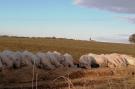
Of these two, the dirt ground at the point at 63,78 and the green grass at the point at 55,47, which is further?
the green grass at the point at 55,47

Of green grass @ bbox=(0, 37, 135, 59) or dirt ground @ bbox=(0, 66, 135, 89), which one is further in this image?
green grass @ bbox=(0, 37, 135, 59)

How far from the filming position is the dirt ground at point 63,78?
10.6 m

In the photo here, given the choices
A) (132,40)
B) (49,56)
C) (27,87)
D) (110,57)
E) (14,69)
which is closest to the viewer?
(27,87)

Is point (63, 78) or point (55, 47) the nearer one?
point (63, 78)

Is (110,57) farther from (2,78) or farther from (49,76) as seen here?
(2,78)

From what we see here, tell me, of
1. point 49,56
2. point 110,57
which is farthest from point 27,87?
point 110,57

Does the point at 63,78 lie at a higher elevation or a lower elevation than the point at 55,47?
lower

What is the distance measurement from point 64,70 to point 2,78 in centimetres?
230

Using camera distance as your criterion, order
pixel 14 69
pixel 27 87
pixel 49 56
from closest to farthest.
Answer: pixel 27 87 → pixel 14 69 → pixel 49 56

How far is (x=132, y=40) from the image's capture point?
50.6m

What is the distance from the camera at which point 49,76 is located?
40.7ft

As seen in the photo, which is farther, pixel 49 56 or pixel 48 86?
pixel 49 56

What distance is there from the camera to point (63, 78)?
1123 cm

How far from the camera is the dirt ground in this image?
34.9 ft
